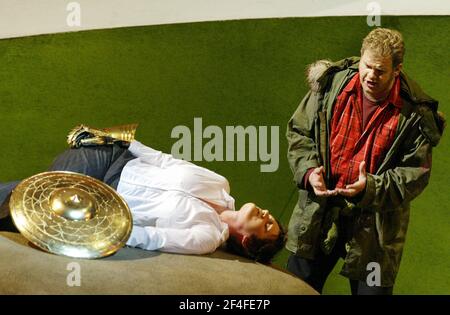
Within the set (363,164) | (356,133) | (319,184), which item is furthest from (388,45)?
(319,184)

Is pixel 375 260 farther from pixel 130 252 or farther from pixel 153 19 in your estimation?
pixel 153 19

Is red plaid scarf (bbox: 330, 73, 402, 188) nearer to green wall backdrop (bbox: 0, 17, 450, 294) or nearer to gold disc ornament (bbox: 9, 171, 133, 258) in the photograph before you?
green wall backdrop (bbox: 0, 17, 450, 294)

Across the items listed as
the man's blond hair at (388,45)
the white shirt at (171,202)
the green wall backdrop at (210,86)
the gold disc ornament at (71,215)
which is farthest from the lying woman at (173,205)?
the man's blond hair at (388,45)

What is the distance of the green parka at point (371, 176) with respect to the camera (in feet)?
9.89

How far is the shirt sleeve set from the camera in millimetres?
2832

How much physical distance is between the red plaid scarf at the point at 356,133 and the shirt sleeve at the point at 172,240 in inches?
22.6

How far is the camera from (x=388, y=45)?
3.04m

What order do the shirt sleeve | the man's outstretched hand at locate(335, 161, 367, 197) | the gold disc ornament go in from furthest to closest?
the man's outstretched hand at locate(335, 161, 367, 197) < the shirt sleeve < the gold disc ornament

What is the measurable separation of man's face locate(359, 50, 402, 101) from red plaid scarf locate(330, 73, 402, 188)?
1.0 inches

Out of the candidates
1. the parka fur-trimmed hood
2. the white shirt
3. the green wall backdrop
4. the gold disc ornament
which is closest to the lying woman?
the white shirt

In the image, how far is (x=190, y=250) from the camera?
2854 millimetres

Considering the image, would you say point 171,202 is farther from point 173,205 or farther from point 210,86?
point 210,86

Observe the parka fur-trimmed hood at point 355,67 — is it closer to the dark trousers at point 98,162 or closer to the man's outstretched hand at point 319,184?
the man's outstretched hand at point 319,184

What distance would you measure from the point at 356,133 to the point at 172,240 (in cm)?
80
